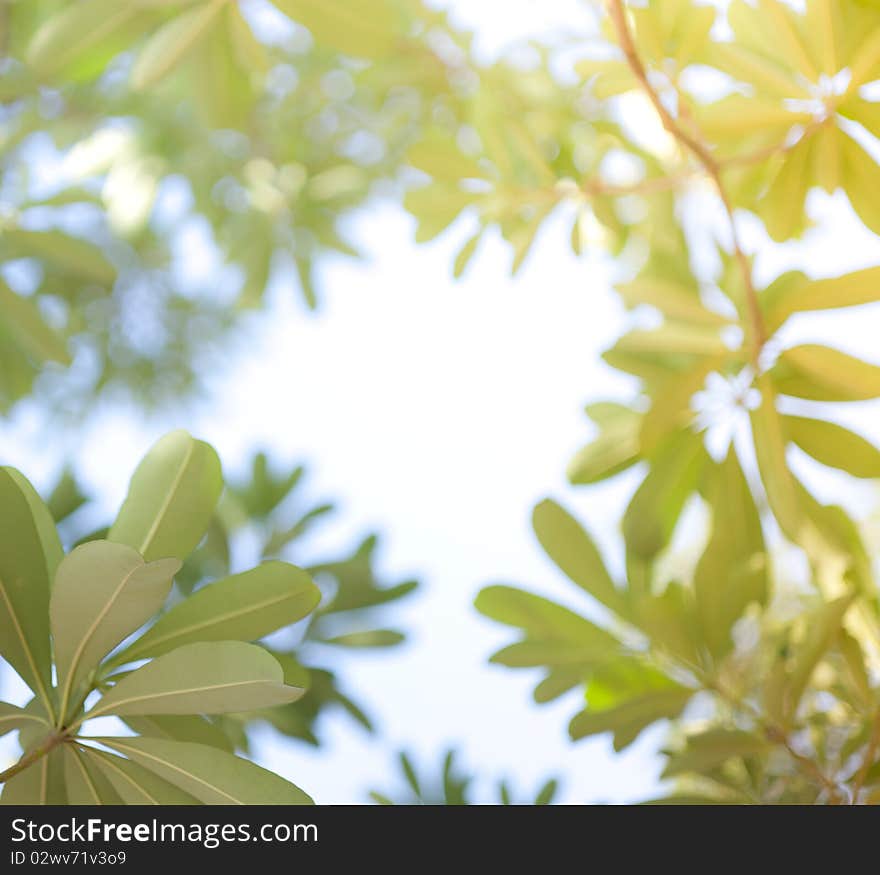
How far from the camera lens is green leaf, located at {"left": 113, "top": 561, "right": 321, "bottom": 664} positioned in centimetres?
71

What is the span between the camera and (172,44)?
1017mm

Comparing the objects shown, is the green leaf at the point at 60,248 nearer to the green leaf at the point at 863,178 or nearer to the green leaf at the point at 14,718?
the green leaf at the point at 14,718

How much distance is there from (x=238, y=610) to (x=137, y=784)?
0.50 feet

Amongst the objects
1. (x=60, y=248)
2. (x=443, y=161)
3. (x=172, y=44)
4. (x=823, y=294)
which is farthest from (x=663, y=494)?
(x=60, y=248)

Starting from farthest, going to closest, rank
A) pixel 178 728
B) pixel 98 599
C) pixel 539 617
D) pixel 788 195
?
pixel 539 617 → pixel 788 195 → pixel 178 728 → pixel 98 599

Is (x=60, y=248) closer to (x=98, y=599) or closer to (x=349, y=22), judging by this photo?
(x=349, y=22)

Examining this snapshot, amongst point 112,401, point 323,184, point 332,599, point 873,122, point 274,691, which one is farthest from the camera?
point 112,401

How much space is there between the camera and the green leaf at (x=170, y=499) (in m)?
0.71

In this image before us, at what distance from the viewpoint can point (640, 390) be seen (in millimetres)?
1165

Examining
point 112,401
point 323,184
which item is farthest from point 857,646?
point 112,401

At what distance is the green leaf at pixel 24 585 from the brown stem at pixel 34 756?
3cm

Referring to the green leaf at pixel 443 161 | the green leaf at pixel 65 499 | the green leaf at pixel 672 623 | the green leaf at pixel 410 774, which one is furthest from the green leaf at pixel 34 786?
the green leaf at pixel 410 774
